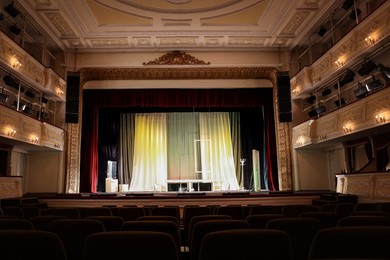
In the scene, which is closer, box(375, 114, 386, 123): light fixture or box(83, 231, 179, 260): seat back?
box(83, 231, 179, 260): seat back

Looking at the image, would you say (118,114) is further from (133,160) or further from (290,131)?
(290,131)

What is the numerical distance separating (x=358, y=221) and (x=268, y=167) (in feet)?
36.1

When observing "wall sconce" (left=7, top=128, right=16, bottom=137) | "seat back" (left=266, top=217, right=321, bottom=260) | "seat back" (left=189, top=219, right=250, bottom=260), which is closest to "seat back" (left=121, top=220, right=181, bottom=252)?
"seat back" (left=189, top=219, right=250, bottom=260)

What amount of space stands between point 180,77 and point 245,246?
11.7 meters

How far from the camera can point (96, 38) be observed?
39.2 feet

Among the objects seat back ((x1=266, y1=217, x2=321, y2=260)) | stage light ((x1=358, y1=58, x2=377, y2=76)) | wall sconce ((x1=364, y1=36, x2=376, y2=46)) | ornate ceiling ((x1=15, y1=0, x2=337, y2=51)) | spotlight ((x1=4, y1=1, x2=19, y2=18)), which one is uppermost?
ornate ceiling ((x1=15, y1=0, x2=337, y2=51))

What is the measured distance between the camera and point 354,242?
1.61 meters

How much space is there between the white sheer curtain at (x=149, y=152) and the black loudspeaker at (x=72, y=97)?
156 inches

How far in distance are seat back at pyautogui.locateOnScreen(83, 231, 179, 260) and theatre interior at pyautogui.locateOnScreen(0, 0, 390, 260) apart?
244 inches

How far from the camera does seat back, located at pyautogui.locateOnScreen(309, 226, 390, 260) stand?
159cm

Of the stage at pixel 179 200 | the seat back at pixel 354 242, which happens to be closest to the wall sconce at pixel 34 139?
the stage at pixel 179 200

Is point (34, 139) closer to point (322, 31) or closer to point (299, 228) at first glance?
point (299, 228)

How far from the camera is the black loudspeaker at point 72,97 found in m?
12.2

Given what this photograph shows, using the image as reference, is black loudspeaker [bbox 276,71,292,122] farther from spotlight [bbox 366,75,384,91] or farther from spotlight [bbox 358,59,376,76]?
spotlight [bbox 366,75,384,91]
